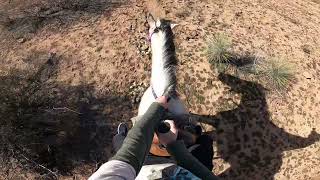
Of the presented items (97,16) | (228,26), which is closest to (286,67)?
(228,26)

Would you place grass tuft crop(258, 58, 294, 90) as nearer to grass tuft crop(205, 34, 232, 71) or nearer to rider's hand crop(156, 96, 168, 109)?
grass tuft crop(205, 34, 232, 71)

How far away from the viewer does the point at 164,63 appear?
541 centimetres

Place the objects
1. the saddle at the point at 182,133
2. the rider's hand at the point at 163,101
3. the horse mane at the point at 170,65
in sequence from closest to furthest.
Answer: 1. the rider's hand at the point at 163,101
2. the horse mane at the point at 170,65
3. the saddle at the point at 182,133

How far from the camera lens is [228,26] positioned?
8.98 meters

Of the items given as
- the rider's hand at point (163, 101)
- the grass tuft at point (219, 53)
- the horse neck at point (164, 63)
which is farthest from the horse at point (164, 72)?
the grass tuft at point (219, 53)

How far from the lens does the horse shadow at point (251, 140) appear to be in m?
7.63

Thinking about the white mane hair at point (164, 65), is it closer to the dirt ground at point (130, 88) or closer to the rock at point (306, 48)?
the dirt ground at point (130, 88)

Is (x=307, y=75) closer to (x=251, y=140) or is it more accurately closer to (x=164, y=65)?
(x=251, y=140)

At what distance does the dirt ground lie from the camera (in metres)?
7.50

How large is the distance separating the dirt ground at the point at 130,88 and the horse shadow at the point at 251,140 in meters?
0.02

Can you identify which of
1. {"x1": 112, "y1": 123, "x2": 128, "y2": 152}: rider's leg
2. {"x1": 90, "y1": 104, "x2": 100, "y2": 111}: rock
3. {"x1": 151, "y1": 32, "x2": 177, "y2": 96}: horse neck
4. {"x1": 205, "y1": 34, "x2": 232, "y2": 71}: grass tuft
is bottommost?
{"x1": 90, "y1": 104, "x2": 100, "y2": 111}: rock

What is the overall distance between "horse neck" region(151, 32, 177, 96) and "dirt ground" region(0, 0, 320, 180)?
7.96ft

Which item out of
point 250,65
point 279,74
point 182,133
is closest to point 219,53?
point 250,65

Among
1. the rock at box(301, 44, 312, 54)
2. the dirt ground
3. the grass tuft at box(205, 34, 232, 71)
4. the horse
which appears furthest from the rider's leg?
the rock at box(301, 44, 312, 54)
